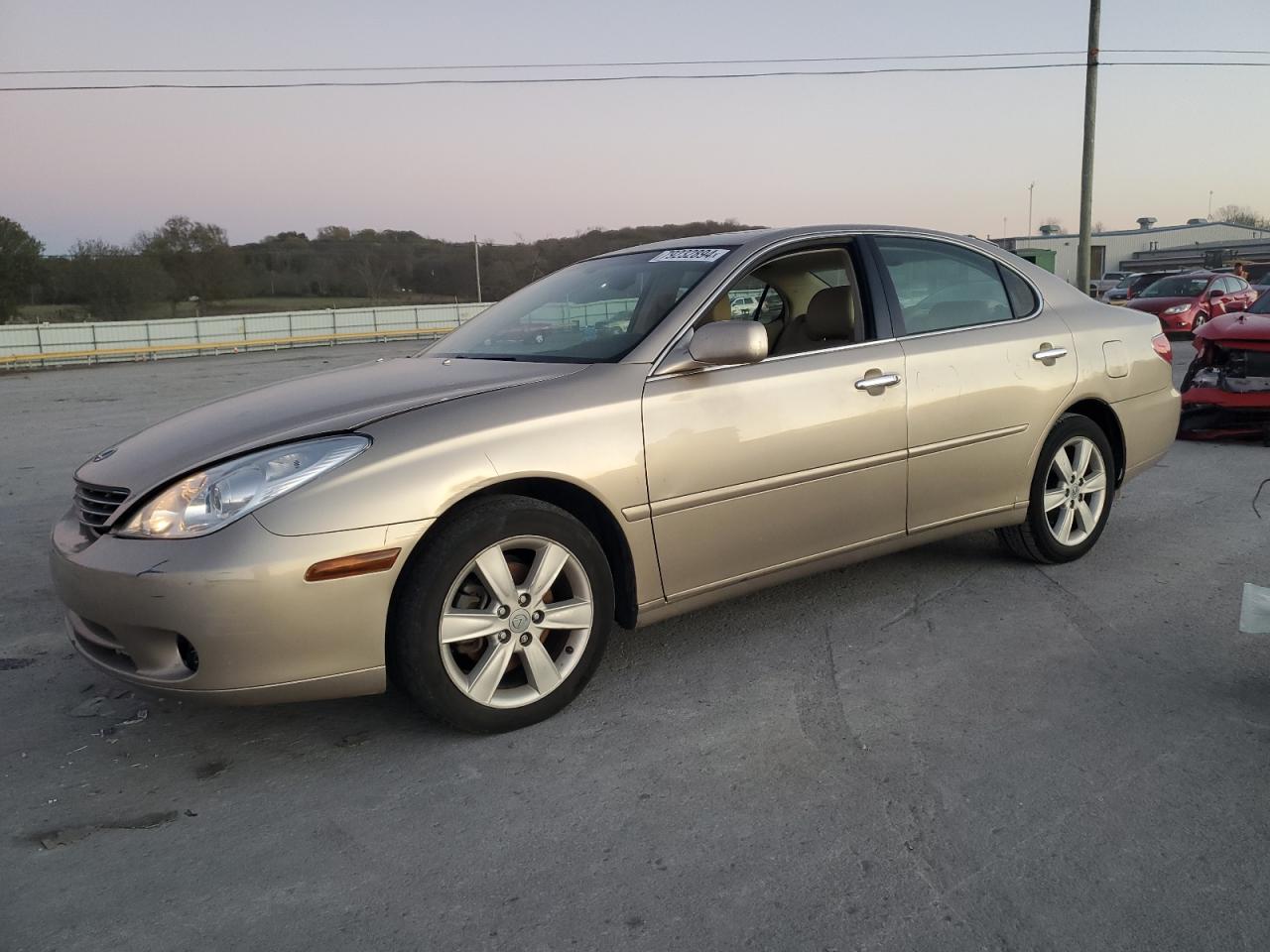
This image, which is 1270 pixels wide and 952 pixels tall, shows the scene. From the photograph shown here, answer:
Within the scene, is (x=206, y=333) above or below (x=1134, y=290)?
below

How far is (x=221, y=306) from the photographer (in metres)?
51.5

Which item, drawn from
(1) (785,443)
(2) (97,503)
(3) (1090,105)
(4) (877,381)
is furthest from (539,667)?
(3) (1090,105)

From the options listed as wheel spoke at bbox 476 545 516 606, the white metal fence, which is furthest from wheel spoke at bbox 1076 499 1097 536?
the white metal fence

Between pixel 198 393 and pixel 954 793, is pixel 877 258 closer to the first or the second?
pixel 954 793

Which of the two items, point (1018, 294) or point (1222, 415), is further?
point (1222, 415)

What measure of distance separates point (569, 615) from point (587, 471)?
1.55 feet

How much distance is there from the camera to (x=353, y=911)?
7.71 feet

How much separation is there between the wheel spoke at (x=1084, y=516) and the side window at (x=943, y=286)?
99cm

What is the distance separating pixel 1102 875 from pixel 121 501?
9.46 ft

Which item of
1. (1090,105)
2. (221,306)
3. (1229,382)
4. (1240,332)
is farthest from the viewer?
(221,306)

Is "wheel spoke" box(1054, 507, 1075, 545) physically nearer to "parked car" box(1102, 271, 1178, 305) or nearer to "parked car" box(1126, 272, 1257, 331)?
"parked car" box(1126, 272, 1257, 331)

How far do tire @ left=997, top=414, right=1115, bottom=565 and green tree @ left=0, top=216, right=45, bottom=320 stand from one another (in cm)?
4972

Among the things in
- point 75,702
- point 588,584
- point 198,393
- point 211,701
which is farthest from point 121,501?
point 198,393

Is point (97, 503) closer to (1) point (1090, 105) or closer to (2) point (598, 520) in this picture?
(2) point (598, 520)
